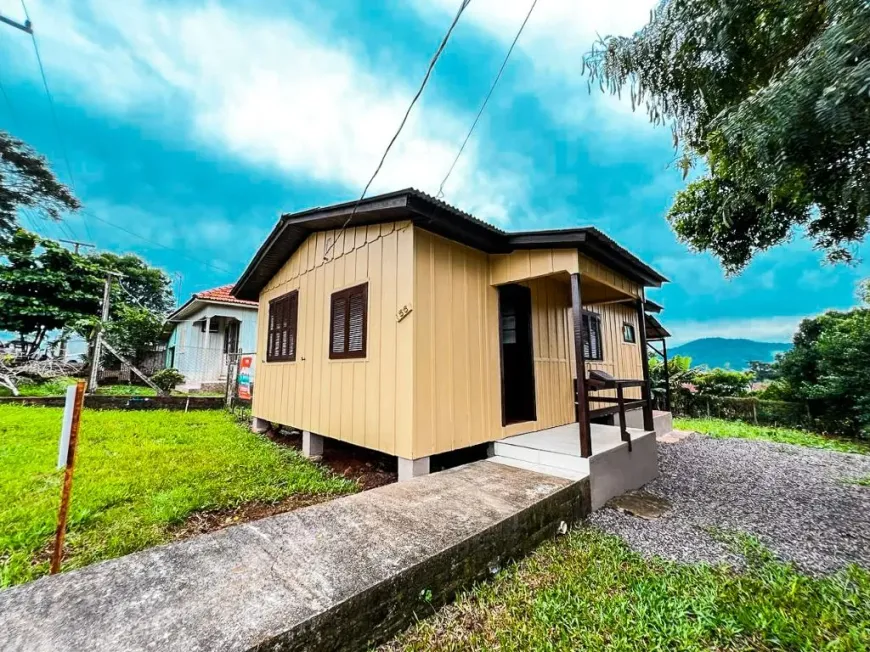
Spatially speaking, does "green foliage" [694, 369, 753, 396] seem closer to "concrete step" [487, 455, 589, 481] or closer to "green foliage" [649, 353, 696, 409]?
"green foliage" [649, 353, 696, 409]

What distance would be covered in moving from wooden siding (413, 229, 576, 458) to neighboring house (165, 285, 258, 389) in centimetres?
1114

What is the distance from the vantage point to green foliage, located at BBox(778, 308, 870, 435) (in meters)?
7.90

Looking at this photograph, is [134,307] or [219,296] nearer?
[219,296]

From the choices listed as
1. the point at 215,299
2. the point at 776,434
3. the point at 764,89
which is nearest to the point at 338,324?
the point at 764,89

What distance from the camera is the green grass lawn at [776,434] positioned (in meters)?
7.30

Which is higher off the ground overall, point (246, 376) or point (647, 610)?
point (246, 376)

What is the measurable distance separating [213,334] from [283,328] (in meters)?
9.73

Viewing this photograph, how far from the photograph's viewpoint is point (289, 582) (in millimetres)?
1707

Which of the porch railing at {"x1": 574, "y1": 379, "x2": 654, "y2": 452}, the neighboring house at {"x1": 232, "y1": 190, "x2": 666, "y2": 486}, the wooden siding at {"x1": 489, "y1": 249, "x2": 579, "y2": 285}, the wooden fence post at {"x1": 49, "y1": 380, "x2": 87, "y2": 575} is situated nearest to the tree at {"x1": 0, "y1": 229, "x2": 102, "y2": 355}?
the neighboring house at {"x1": 232, "y1": 190, "x2": 666, "y2": 486}

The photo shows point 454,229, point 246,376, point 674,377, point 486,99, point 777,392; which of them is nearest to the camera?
point 486,99

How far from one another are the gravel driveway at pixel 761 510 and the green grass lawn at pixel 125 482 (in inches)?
127

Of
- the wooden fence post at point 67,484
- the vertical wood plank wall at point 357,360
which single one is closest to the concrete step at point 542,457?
the vertical wood plank wall at point 357,360

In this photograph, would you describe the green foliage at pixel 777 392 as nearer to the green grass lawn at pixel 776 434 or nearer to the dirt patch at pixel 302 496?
the green grass lawn at pixel 776 434

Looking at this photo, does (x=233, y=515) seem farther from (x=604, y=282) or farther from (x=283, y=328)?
(x=604, y=282)
